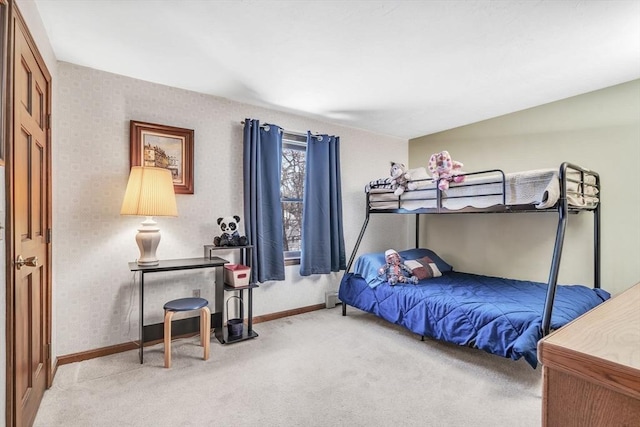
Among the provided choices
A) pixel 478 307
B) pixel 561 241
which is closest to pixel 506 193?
pixel 561 241

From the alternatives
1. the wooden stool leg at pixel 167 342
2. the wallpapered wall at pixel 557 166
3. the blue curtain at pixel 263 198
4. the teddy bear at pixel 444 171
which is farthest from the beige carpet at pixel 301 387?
the teddy bear at pixel 444 171

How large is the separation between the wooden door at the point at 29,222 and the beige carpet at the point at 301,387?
33 centimetres

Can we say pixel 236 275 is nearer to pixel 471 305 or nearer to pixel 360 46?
pixel 471 305

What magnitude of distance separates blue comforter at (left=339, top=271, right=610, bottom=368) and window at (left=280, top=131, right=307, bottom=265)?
0.82 meters

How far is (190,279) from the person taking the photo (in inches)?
117

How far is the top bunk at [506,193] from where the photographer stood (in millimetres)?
2328

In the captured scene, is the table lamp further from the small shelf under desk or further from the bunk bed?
the bunk bed

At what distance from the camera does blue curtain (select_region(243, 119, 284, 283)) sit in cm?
319

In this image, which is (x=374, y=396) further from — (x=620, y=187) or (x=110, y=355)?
(x=620, y=187)

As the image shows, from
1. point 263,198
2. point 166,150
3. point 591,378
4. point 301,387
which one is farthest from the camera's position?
point 263,198

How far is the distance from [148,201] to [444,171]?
8.57ft

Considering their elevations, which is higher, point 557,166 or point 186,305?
point 557,166

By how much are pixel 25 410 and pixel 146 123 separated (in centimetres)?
210

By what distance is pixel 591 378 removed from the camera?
48 cm
